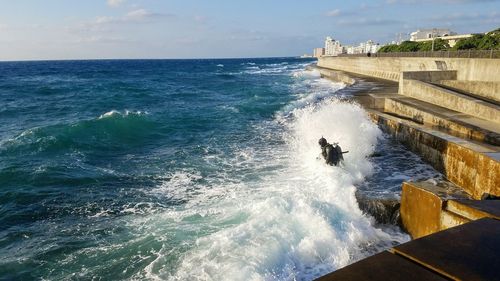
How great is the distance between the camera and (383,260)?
229 centimetres

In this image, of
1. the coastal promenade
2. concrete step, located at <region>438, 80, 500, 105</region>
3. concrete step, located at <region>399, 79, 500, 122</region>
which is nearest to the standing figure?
the coastal promenade

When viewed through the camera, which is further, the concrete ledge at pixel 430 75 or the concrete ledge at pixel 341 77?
the concrete ledge at pixel 341 77

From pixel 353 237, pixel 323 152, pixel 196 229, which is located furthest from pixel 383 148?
pixel 196 229

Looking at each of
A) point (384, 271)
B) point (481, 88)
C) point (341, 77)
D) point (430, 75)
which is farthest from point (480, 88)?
point (341, 77)

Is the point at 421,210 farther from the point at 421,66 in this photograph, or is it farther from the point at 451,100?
the point at 421,66

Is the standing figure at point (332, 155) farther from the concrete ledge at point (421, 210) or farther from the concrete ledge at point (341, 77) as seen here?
the concrete ledge at point (341, 77)

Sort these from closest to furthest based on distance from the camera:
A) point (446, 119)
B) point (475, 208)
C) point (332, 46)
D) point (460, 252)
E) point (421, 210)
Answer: point (460, 252) < point (475, 208) < point (421, 210) < point (446, 119) < point (332, 46)

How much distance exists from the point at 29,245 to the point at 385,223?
6.89m

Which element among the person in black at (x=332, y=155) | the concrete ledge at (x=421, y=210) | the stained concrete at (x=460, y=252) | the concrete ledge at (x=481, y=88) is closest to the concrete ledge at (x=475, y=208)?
the concrete ledge at (x=421, y=210)

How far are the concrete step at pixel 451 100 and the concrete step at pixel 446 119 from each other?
20 centimetres

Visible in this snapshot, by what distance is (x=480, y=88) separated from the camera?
595 inches

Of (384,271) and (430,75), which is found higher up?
(430,75)

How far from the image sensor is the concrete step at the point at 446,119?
10009 millimetres

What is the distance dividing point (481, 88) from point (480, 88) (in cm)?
5
